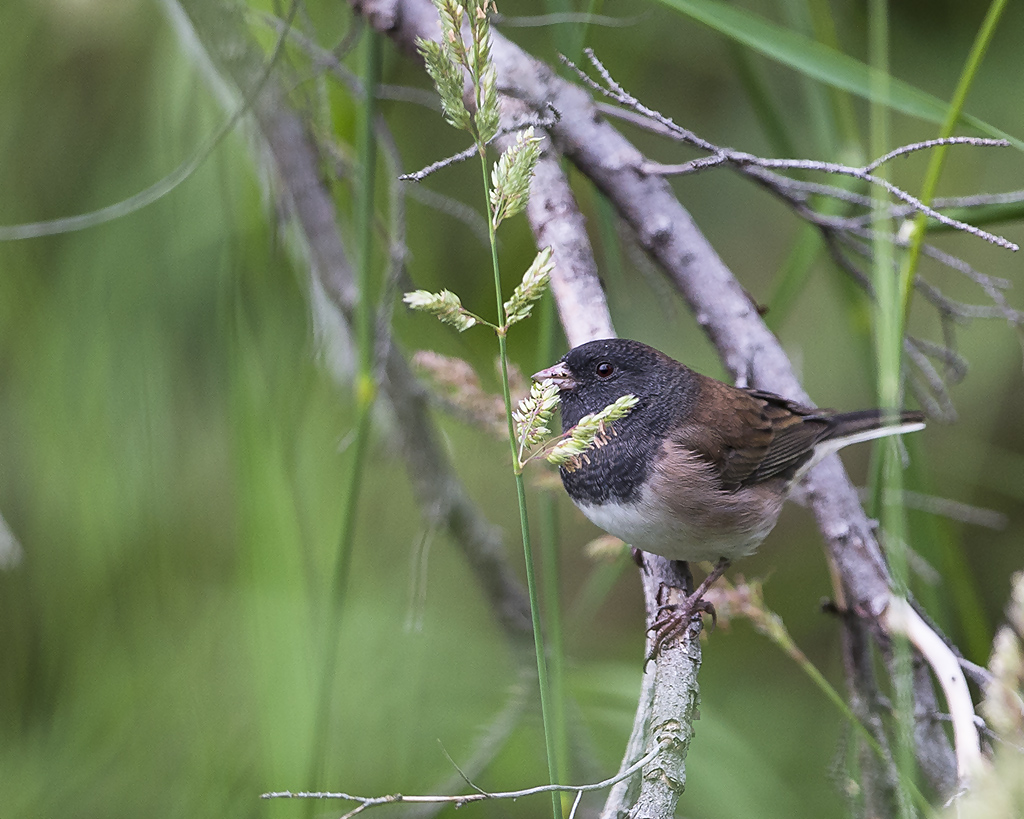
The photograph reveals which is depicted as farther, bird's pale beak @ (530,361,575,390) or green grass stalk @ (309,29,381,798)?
bird's pale beak @ (530,361,575,390)

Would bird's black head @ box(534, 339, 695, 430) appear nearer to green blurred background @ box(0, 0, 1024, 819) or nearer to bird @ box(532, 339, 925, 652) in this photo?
bird @ box(532, 339, 925, 652)

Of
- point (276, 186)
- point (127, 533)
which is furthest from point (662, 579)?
point (276, 186)

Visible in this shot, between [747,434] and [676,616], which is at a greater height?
[747,434]

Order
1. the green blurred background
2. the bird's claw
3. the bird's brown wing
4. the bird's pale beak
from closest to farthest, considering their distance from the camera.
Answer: the bird's claw
the green blurred background
the bird's pale beak
the bird's brown wing

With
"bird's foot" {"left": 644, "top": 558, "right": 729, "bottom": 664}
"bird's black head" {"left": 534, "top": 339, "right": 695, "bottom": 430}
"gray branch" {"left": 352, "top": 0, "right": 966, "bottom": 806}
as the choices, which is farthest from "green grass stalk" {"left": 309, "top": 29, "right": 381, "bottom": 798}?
"bird's foot" {"left": 644, "top": 558, "right": 729, "bottom": 664}

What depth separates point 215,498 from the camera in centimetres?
208

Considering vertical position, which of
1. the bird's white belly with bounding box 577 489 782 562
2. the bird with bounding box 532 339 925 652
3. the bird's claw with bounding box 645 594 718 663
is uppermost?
the bird with bounding box 532 339 925 652

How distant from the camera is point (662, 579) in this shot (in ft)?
5.17

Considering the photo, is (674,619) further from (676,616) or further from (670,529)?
(670,529)

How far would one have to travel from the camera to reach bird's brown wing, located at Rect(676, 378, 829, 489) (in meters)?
1.85

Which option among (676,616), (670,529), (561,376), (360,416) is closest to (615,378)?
(561,376)

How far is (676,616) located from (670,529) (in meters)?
0.20

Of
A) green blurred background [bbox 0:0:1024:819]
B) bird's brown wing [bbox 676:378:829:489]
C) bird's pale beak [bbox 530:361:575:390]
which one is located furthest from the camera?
bird's brown wing [bbox 676:378:829:489]

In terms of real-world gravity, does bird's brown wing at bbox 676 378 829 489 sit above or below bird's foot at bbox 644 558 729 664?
above
